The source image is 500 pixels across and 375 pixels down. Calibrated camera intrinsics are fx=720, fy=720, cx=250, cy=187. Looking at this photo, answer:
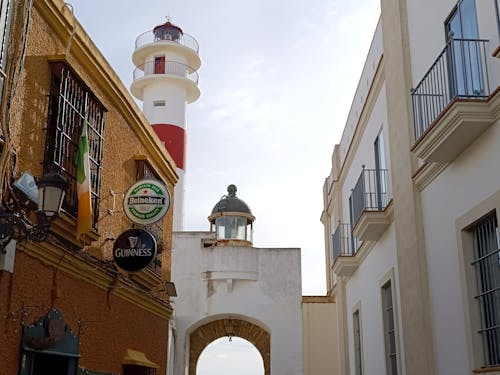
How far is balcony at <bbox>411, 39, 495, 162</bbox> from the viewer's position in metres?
7.73

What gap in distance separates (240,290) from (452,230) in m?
14.1

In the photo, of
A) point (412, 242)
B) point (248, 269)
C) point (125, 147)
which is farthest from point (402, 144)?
point (248, 269)

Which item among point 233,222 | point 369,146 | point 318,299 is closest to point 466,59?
point 369,146

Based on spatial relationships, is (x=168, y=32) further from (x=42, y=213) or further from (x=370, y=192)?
(x=42, y=213)

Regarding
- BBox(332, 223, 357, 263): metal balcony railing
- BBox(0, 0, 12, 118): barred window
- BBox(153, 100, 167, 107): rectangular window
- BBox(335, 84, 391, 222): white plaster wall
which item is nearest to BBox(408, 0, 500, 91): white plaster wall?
BBox(335, 84, 391, 222): white plaster wall

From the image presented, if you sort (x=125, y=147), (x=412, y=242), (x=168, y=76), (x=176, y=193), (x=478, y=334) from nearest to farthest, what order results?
(x=478, y=334) < (x=412, y=242) < (x=125, y=147) < (x=176, y=193) < (x=168, y=76)

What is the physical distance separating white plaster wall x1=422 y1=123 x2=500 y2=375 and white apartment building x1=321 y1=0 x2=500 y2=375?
2 cm

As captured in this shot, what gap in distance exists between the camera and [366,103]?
589 inches

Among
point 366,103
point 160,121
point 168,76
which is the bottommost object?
point 366,103

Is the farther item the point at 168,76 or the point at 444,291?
the point at 168,76

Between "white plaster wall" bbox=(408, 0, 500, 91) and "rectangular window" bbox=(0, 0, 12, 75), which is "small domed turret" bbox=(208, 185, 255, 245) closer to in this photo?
"white plaster wall" bbox=(408, 0, 500, 91)

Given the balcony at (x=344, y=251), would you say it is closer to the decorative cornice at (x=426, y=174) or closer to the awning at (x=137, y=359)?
the awning at (x=137, y=359)

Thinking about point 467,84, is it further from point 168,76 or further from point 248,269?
point 168,76

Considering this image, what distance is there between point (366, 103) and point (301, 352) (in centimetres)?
992
